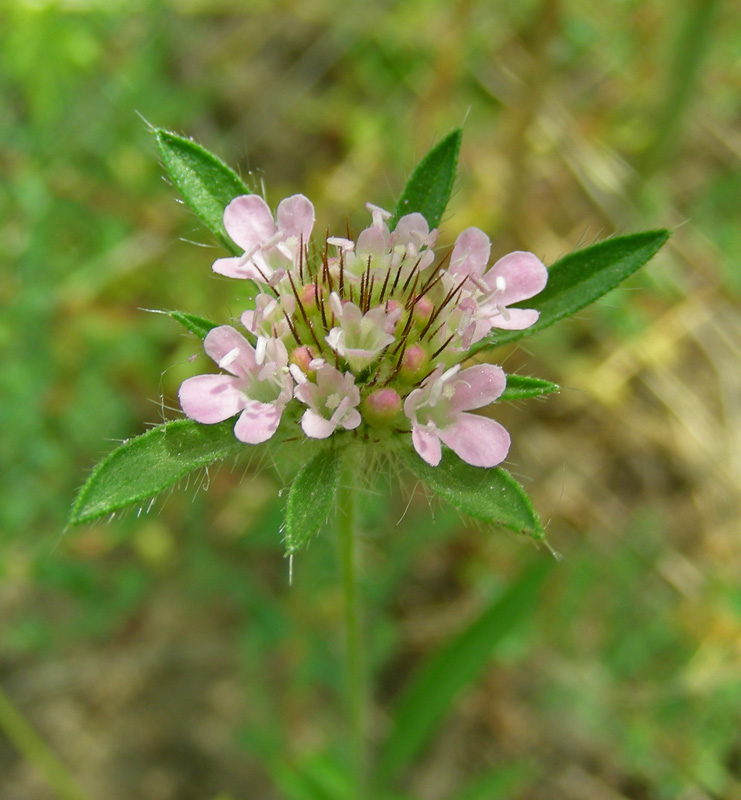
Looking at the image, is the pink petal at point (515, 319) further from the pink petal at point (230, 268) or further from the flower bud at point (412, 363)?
the pink petal at point (230, 268)

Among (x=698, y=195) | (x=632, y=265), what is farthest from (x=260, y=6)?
(x=632, y=265)

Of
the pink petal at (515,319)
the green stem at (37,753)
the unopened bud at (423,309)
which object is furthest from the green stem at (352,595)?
the green stem at (37,753)

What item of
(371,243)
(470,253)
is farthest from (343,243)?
(470,253)

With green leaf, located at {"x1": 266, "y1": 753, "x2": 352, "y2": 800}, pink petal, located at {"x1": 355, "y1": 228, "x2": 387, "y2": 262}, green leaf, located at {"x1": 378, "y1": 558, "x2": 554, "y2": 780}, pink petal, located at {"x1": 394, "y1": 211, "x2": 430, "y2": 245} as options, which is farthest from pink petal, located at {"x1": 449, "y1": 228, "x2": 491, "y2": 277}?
green leaf, located at {"x1": 266, "y1": 753, "x2": 352, "y2": 800}

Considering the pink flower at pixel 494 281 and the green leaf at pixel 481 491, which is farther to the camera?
the pink flower at pixel 494 281

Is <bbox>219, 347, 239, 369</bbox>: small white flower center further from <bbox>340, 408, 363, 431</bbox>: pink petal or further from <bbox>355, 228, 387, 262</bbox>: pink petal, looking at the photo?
<bbox>355, 228, 387, 262</bbox>: pink petal

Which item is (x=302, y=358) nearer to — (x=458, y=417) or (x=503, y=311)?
(x=458, y=417)
